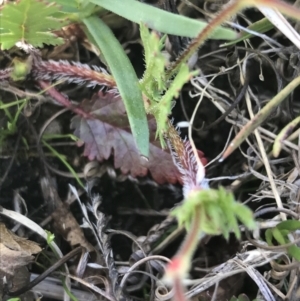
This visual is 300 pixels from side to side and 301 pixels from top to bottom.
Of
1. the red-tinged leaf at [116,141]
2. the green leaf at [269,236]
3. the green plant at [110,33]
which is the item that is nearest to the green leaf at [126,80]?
the green plant at [110,33]

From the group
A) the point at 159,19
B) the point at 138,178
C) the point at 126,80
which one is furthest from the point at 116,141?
the point at 159,19

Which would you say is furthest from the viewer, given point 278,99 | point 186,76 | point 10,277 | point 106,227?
point 106,227

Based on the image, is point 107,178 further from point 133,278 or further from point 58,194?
→ point 133,278

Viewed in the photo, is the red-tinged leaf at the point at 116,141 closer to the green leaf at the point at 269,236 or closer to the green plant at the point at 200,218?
the green leaf at the point at 269,236

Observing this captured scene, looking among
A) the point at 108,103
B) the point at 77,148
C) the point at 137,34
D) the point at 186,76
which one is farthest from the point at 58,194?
the point at 186,76

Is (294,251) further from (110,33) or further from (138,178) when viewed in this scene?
(110,33)

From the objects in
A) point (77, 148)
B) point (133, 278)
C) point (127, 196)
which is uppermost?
point (77, 148)
